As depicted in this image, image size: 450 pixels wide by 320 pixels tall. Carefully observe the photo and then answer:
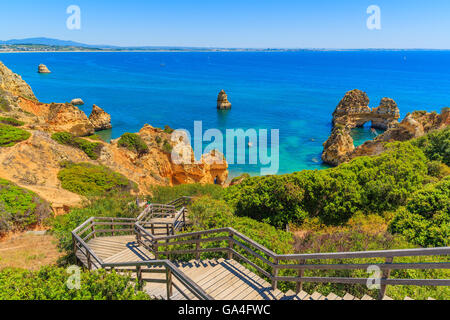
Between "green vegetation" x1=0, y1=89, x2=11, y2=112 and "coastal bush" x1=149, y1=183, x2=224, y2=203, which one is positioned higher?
"green vegetation" x1=0, y1=89, x2=11, y2=112

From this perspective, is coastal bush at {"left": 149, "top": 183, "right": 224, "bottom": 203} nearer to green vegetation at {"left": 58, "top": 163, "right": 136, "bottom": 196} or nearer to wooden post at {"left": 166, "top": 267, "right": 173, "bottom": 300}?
green vegetation at {"left": 58, "top": 163, "right": 136, "bottom": 196}

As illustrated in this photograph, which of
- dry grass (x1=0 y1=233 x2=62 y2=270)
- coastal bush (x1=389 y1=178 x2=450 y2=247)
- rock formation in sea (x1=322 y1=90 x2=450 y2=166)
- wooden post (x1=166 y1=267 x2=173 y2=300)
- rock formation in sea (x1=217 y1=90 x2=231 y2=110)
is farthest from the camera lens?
rock formation in sea (x1=217 y1=90 x2=231 y2=110)

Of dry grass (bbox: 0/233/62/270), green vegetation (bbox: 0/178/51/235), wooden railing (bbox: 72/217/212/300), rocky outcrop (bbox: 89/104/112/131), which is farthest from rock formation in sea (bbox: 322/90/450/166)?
rocky outcrop (bbox: 89/104/112/131)

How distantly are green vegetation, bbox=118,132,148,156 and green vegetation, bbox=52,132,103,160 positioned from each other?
2.75 meters

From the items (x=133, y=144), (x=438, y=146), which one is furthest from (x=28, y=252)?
(x=438, y=146)

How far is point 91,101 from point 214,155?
58657mm

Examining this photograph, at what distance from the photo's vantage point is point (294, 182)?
14984mm

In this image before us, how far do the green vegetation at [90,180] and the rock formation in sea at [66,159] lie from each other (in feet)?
2.05

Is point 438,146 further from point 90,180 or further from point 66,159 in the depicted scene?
point 66,159

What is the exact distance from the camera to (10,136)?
Answer: 22406 millimetres

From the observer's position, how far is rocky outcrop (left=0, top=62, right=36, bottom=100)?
48000 mm

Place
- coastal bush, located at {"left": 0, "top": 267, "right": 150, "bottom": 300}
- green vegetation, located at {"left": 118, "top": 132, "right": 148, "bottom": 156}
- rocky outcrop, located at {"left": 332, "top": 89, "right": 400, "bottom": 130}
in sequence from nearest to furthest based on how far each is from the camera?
coastal bush, located at {"left": 0, "top": 267, "right": 150, "bottom": 300}
green vegetation, located at {"left": 118, "top": 132, "right": 148, "bottom": 156}
rocky outcrop, located at {"left": 332, "top": 89, "right": 400, "bottom": 130}

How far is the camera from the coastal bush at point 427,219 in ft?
29.9

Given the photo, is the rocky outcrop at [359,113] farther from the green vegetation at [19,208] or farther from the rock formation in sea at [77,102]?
the rock formation in sea at [77,102]
